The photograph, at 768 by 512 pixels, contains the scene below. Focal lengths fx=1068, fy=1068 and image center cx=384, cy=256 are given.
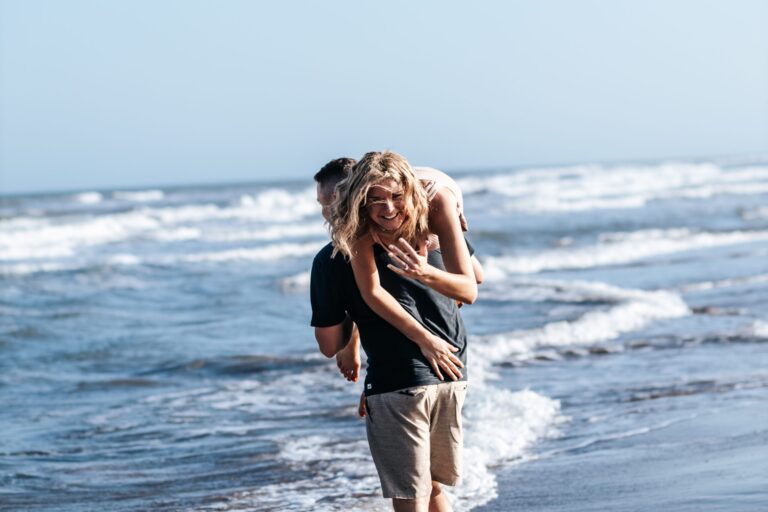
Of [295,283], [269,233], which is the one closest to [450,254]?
[295,283]

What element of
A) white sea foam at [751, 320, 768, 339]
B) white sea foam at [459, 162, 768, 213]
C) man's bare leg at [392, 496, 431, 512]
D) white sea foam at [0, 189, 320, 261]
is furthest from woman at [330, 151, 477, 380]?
white sea foam at [459, 162, 768, 213]

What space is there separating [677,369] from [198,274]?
13538mm

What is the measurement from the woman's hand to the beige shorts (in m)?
0.45

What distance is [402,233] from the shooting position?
3.50 metres

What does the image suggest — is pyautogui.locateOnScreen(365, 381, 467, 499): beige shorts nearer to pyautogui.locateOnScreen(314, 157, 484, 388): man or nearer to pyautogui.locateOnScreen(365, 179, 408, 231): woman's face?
pyautogui.locateOnScreen(314, 157, 484, 388): man

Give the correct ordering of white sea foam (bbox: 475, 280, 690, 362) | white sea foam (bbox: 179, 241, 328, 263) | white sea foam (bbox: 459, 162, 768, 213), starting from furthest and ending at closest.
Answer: white sea foam (bbox: 459, 162, 768, 213), white sea foam (bbox: 179, 241, 328, 263), white sea foam (bbox: 475, 280, 690, 362)

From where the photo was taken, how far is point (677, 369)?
875 cm

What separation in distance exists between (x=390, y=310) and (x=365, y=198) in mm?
393

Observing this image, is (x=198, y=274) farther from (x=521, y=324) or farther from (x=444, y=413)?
(x=444, y=413)

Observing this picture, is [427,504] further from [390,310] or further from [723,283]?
[723,283]

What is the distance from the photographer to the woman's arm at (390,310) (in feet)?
11.6

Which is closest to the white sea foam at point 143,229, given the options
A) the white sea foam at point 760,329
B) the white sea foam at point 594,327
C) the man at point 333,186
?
the white sea foam at point 594,327

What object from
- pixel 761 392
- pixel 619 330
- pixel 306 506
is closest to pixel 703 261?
pixel 619 330

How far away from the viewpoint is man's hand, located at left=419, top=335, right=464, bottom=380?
11.8 ft
